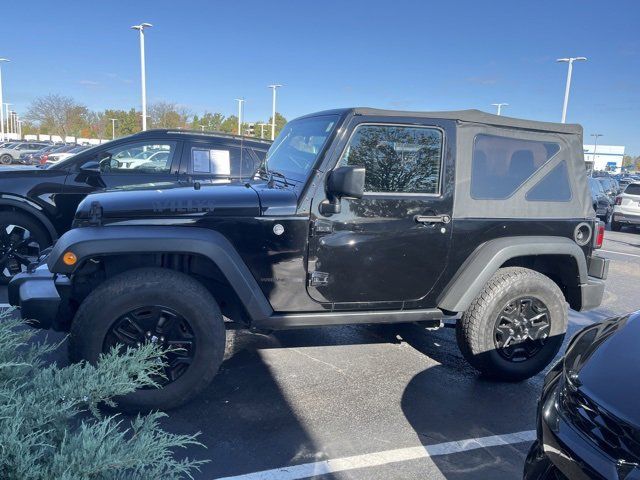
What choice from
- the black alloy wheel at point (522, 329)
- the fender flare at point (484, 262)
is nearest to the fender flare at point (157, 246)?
the fender flare at point (484, 262)

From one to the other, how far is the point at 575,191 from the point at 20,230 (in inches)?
225

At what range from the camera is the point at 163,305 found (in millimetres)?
3141

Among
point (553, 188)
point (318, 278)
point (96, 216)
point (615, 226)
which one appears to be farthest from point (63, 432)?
point (615, 226)

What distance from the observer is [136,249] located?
3.09m

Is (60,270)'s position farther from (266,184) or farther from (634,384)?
(634,384)

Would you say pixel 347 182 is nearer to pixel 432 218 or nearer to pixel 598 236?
pixel 432 218

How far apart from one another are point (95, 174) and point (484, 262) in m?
4.60

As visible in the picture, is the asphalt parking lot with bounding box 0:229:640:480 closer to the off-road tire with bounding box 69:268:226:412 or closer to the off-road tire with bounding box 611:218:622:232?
the off-road tire with bounding box 69:268:226:412

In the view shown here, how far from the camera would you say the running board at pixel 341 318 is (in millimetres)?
3416

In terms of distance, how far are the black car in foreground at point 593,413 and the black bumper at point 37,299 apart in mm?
2852

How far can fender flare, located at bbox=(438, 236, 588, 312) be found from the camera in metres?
3.67

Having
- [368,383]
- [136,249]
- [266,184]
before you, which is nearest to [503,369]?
[368,383]

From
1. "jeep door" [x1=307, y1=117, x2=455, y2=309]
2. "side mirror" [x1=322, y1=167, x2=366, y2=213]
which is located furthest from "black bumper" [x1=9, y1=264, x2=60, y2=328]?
"side mirror" [x1=322, y1=167, x2=366, y2=213]

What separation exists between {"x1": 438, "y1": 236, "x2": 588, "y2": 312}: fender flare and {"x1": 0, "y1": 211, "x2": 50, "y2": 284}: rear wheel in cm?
461
